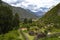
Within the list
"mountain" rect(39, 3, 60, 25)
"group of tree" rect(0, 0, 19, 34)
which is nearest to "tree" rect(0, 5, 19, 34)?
"group of tree" rect(0, 0, 19, 34)

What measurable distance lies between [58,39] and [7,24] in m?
30.1

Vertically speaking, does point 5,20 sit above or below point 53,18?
above

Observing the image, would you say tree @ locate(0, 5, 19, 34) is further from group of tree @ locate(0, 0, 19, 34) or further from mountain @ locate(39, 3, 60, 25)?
mountain @ locate(39, 3, 60, 25)

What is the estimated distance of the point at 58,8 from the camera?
143 meters

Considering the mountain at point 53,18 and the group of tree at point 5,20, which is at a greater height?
the group of tree at point 5,20

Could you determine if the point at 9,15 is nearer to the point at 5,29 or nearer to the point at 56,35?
the point at 5,29

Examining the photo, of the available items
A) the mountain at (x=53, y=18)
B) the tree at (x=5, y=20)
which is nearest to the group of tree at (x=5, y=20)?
the tree at (x=5, y=20)

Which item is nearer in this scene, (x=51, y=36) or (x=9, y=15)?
(x=51, y=36)

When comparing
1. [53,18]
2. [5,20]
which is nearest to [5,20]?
[5,20]

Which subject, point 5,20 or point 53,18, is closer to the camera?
point 5,20

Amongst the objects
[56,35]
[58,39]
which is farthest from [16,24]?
[58,39]

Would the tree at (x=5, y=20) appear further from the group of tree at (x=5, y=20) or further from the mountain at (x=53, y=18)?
the mountain at (x=53, y=18)

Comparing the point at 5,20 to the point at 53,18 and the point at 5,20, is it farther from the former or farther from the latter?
the point at 53,18

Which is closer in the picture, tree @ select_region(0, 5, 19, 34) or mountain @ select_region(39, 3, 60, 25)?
tree @ select_region(0, 5, 19, 34)
